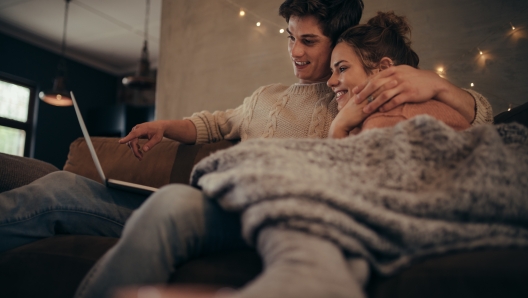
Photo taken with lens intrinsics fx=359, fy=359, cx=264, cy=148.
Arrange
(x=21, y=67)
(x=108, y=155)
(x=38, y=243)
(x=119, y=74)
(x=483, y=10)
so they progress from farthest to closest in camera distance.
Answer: (x=119, y=74) → (x=21, y=67) → (x=108, y=155) → (x=483, y=10) → (x=38, y=243)

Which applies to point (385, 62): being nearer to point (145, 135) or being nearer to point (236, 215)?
point (236, 215)

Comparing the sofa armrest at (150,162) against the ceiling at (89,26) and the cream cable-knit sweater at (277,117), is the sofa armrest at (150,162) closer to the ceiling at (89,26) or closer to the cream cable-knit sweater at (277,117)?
the cream cable-knit sweater at (277,117)

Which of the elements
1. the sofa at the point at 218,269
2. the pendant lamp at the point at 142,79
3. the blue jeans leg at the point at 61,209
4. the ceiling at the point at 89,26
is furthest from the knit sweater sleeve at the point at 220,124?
the ceiling at the point at 89,26

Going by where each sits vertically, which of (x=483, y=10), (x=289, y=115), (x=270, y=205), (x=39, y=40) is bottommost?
(x=270, y=205)

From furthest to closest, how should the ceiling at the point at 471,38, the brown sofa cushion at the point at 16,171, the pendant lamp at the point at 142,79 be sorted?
the pendant lamp at the point at 142,79, the ceiling at the point at 471,38, the brown sofa cushion at the point at 16,171

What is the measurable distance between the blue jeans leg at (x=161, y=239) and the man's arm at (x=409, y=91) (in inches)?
18.2

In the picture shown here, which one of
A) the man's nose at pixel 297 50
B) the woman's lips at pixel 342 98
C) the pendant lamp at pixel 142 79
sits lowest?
the woman's lips at pixel 342 98

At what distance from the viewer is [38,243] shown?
832 mm

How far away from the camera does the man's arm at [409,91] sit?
854 millimetres

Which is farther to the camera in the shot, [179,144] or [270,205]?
[179,144]

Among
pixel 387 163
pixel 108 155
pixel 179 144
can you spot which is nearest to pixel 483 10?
pixel 387 163

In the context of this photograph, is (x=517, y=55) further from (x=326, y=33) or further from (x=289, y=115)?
(x=289, y=115)

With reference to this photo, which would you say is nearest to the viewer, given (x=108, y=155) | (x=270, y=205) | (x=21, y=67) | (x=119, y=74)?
(x=270, y=205)

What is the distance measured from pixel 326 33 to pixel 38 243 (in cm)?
113
